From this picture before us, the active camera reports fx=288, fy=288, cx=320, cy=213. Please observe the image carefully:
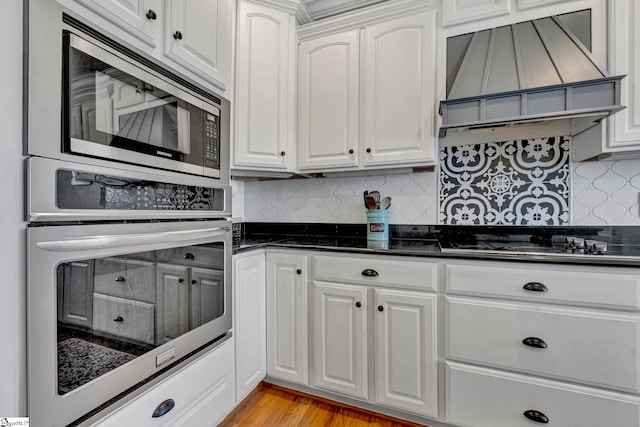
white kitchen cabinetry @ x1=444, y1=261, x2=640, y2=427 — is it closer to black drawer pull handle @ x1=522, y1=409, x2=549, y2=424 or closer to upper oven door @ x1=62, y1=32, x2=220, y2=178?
black drawer pull handle @ x1=522, y1=409, x2=549, y2=424

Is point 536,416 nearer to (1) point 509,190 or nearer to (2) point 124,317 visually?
(1) point 509,190

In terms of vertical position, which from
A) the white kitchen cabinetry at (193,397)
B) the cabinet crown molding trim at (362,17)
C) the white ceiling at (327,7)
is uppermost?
the white ceiling at (327,7)

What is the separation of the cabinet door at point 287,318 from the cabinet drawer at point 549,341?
0.80m

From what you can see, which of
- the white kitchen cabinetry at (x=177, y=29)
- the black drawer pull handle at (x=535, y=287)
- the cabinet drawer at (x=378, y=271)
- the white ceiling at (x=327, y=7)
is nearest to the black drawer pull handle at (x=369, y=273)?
the cabinet drawer at (x=378, y=271)

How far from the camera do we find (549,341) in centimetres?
125

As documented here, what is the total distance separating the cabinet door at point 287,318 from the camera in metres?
1.72

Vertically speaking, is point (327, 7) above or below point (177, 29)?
above

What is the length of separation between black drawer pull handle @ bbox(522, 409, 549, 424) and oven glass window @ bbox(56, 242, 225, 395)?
1.46 metres

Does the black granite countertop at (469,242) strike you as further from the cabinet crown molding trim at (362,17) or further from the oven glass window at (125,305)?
the cabinet crown molding trim at (362,17)

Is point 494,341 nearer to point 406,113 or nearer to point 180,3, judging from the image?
point 406,113

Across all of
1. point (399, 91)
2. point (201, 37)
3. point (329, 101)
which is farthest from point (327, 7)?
point (201, 37)

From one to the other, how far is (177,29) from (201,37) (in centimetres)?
14

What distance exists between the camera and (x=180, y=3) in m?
1.13

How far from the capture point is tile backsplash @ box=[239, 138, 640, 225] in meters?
1.61
